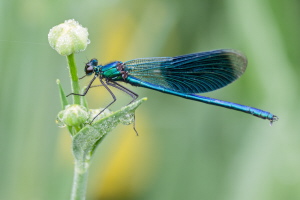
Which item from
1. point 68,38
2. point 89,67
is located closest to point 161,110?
point 89,67

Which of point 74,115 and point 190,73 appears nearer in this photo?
point 74,115

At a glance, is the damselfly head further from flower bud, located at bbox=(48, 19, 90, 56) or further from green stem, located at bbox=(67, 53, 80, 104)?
green stem, located at bbox=(67, 53, 80, 104)

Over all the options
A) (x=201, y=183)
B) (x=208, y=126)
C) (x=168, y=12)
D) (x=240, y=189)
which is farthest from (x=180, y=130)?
(x=168, y=12)

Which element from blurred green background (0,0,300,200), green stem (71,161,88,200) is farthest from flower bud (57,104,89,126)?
blurred green background (0,0,300,200)

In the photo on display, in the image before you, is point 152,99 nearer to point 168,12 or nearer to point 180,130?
point 180,130

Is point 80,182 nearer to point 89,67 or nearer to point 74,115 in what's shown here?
point 74,115

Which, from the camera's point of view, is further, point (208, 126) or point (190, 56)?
point (208, 126)
